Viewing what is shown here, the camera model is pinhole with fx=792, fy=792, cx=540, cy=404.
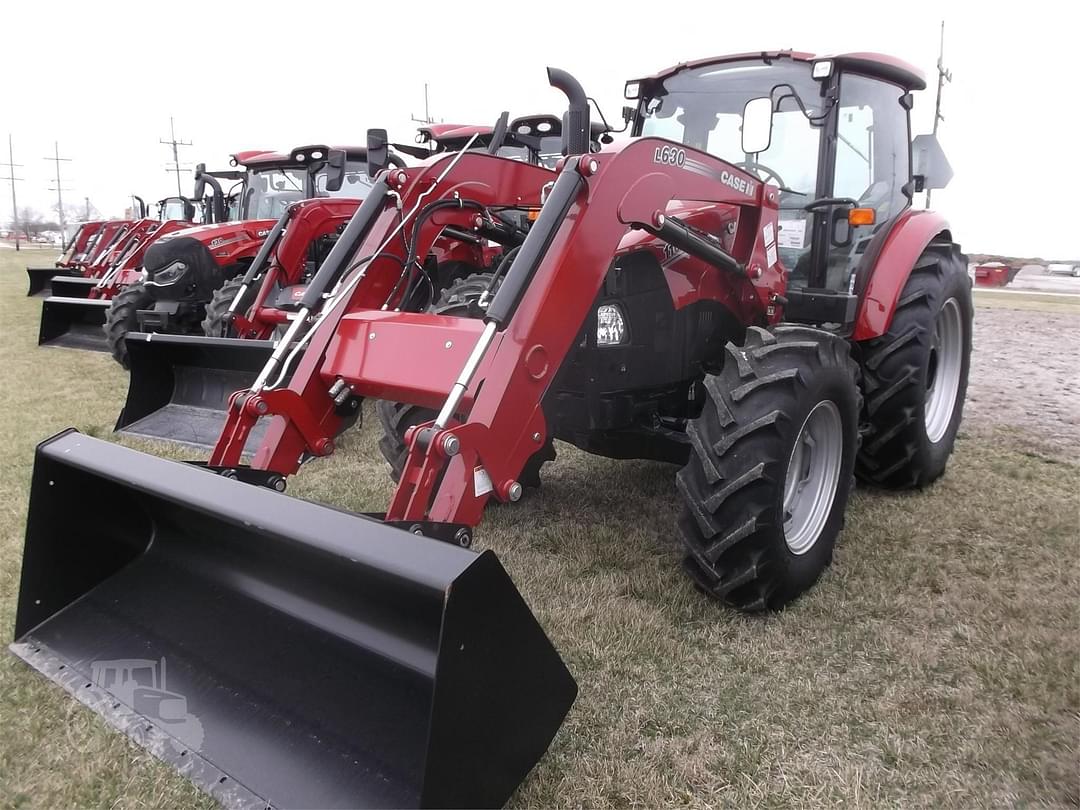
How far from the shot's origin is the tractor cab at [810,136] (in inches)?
154

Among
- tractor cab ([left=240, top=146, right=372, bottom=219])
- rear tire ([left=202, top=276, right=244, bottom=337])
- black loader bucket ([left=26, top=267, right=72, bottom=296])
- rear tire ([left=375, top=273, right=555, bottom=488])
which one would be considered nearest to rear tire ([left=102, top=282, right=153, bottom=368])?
rear tire ([left=202, top=276, right=244, bottom=337])

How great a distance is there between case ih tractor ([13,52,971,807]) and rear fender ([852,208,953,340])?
0.05ft

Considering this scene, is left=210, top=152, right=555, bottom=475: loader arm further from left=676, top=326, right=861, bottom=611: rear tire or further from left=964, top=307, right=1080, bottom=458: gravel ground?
left=964, top=307, right=1080, bottom=458: gravel ground

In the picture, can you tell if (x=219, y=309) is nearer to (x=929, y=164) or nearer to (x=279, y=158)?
(x=279, y=158)

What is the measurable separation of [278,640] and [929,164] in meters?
4.43

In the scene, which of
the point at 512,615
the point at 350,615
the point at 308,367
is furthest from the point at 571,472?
the point at 512,615

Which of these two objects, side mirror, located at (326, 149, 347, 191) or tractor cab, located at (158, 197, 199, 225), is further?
tractor cab, located at (158, 197, 199, 225)

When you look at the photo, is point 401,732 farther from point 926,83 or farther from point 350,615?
point 926,83

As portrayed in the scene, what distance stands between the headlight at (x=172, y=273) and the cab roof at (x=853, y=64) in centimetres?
573

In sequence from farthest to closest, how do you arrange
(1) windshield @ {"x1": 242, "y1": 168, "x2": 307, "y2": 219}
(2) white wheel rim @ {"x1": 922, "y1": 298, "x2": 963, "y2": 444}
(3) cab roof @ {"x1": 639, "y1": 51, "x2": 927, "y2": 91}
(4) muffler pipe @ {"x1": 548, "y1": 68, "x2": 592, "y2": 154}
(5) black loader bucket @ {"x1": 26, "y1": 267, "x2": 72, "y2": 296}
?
(5) black loader bucket @ {"x1": 26, "y1": 267, "x2": 72, "y2": 296} < (1) windshield @ {"x1": 242, "y1": 168, "x2": 307, "y2": 219} < (2) white wheel rim @ {"x1": 922, "y1": 298, "x2": 963, "y2": 444} < (3) cab roof @ {"x1": 639, "y1": 51, "x2": 927, "y2": 91} < (4) muffler pipe @ {"x1": 548, "y1": 68, "x2": 592, "y2": 154}

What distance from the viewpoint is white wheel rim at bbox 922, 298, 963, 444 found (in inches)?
198

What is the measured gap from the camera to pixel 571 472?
5070 millimetres

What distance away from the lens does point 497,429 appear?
2486mm

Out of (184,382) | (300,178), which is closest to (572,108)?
(184,382)
